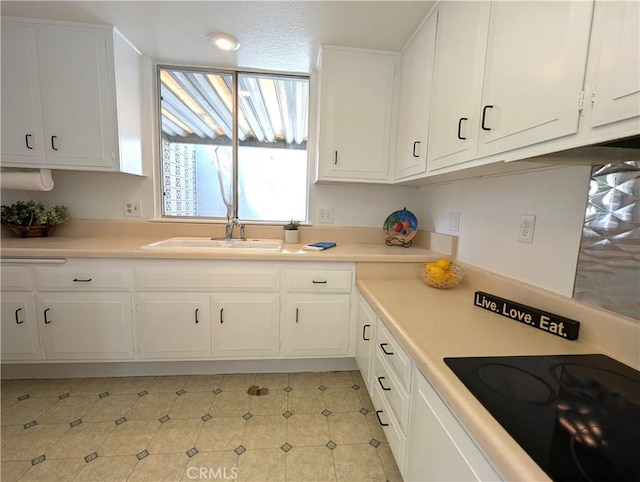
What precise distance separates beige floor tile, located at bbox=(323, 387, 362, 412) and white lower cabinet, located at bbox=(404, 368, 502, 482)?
65 centimetres

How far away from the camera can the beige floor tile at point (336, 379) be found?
5.98 feet

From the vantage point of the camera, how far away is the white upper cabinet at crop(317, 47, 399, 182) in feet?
5.96

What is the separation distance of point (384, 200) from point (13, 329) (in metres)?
2.58

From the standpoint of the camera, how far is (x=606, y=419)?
57 cm

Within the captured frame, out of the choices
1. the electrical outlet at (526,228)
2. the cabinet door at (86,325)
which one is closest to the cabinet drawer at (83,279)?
the cabinet door at (86,325)

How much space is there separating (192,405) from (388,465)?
1.10 metres

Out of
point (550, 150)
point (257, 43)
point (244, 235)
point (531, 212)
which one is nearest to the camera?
point (550, 150)

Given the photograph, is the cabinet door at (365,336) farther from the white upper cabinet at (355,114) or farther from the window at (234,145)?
the window at (234,145)

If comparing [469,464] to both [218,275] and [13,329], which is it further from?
[13,329]

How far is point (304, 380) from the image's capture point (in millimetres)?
1857

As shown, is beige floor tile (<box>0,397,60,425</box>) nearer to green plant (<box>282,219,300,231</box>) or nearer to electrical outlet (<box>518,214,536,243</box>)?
green plant (<box>282,219,300,231</box>)

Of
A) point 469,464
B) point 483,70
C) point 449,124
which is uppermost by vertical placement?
point 483,70

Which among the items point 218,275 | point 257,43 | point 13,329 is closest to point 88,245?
point 13,329

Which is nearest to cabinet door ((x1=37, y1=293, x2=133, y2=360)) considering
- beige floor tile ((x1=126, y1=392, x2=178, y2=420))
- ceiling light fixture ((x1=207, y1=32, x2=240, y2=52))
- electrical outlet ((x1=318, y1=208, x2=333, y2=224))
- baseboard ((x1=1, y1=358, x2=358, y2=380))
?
baseboard ((x1=1, y1=358, x2=358, y2=380))
